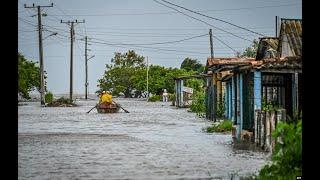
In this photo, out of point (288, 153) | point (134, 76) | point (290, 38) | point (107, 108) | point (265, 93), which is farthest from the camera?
point (134, 76)

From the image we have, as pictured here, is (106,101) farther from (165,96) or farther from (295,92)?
(165,96)

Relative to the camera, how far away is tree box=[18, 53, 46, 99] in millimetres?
64656

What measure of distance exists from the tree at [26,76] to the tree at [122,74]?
19555mm

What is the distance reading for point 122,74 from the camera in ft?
303

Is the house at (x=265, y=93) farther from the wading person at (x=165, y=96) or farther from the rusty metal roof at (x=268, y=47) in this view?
the wading person at (x=165, y=96)

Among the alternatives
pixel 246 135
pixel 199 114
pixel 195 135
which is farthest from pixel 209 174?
pixel 199 114

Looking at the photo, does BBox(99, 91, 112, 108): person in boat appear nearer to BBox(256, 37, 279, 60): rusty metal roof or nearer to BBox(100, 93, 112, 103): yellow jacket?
BBox(100, 93, 112, 103): yellow jacket

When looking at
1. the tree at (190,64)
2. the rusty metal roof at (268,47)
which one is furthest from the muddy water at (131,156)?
the tree at (190,64)

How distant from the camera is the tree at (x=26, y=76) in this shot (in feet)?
212

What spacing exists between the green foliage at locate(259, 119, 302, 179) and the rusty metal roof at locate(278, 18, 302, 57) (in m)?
16.2

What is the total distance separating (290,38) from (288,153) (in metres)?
17.8

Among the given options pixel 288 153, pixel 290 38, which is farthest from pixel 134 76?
pixel 288 153

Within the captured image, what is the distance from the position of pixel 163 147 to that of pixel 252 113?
3.40m

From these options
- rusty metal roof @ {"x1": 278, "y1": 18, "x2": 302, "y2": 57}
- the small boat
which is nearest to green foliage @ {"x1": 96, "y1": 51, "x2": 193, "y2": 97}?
the small boat
